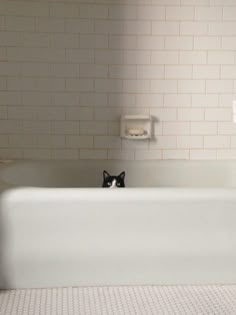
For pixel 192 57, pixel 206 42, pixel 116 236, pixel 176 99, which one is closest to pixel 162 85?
pixel 176 99

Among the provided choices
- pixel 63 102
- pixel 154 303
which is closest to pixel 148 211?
pixel 154 303

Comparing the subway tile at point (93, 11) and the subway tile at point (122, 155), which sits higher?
the subway tile at point (93, 11)

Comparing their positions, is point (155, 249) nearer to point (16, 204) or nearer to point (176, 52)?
point (16, 204)

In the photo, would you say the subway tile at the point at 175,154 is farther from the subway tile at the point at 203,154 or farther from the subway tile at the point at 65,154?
the subway tile at the point at 65,154

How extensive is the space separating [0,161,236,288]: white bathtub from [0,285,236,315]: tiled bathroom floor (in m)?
0.04

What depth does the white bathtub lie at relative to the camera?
2336mm

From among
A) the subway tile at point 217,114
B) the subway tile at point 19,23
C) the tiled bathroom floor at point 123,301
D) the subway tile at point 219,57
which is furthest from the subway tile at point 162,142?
the tiled bathroom floor at point 123,301

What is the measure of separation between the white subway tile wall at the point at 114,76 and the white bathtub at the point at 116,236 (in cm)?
89

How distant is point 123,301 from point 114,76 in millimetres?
1404

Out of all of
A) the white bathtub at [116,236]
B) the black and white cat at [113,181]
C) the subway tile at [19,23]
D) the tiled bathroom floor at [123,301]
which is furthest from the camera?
the subway tile at [19,23]

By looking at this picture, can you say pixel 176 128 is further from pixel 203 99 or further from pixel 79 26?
pixel 79 26

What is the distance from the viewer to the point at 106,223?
2350 millimetres

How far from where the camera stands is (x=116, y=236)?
92.9 inches

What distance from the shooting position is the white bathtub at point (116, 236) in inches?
92.0
